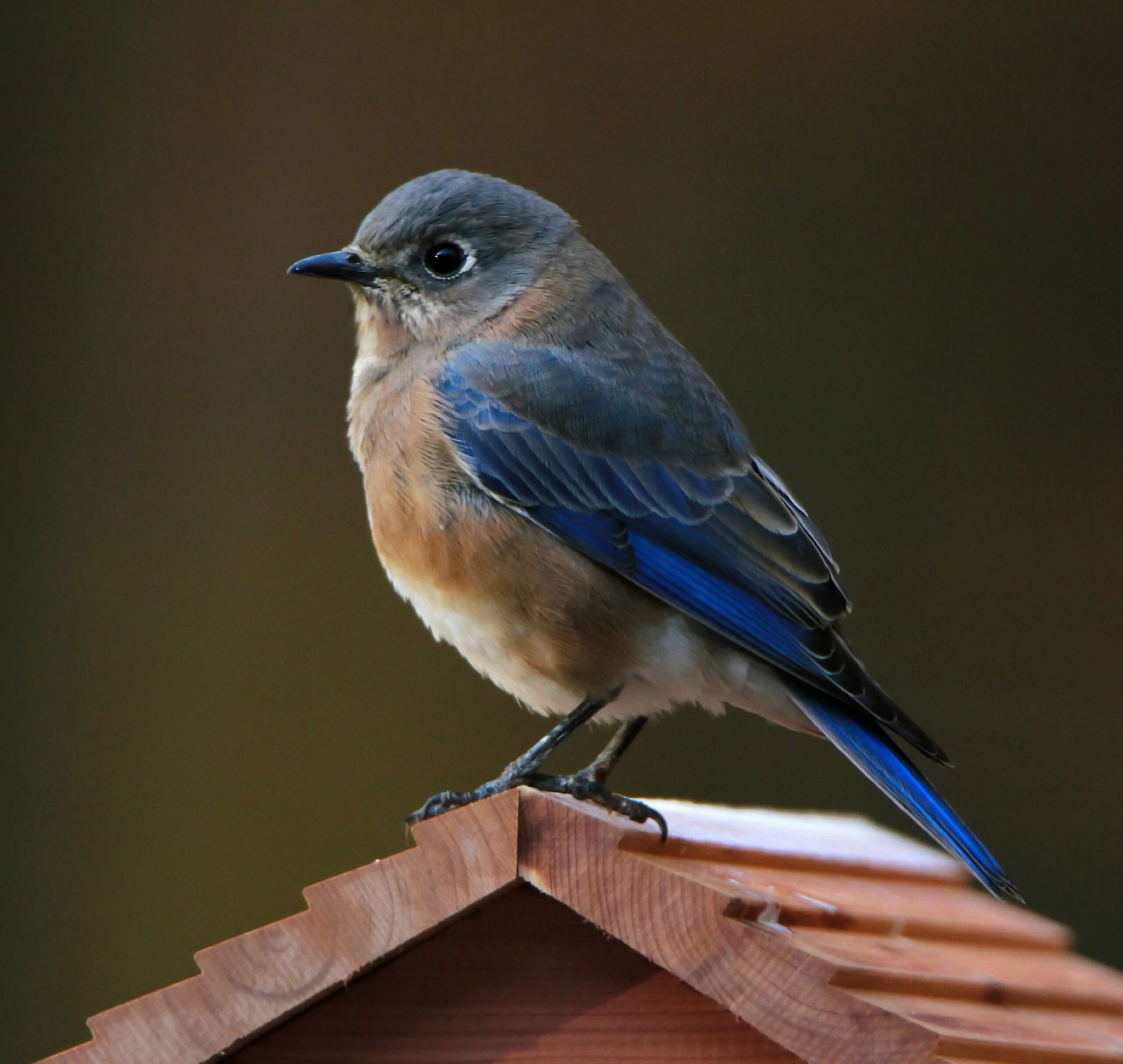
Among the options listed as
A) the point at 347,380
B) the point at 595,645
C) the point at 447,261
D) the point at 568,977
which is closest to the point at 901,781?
the point at 595,645

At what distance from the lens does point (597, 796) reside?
5.94 feet

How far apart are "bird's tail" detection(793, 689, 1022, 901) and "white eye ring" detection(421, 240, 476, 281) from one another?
0.92m

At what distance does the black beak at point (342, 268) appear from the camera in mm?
2465

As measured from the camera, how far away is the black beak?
246cm

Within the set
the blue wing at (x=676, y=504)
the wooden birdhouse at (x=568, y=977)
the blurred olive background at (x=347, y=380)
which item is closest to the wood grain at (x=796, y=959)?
the wooden birdhouse at (x=568, y=977)

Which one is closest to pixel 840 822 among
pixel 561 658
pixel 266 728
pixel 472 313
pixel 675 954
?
pixel 561 658

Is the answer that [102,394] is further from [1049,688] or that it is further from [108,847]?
[1049,688]

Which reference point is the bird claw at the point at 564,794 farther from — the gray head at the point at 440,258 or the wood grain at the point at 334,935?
the gray head at the point at 440,258

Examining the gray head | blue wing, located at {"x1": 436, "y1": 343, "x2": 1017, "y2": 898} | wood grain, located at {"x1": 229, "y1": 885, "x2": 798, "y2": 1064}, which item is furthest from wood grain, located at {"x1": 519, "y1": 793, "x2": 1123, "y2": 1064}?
the gray head

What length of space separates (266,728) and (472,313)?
185 cm

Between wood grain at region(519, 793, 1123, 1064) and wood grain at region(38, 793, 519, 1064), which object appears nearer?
wood grain at region(519, 793, 1123, 1064)

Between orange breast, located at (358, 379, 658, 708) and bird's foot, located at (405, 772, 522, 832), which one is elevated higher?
orange breast, located at (358, 379, 658, 708)

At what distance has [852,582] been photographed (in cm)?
394

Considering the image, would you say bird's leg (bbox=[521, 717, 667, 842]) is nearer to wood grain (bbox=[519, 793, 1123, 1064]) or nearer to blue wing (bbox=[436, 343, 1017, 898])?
wood grain (bbox=[519, 793, 1123, 1064])
